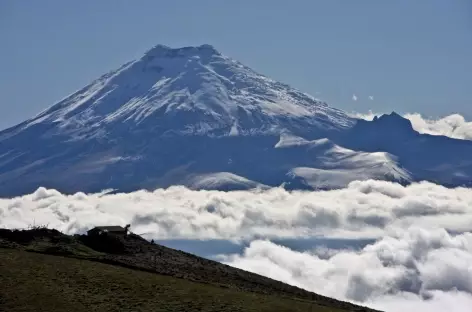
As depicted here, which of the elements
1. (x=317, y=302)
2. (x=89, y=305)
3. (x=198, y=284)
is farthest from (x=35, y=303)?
(x=317, y=302)

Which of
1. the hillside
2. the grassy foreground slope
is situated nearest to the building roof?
the hillside

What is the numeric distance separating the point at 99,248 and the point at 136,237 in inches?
445

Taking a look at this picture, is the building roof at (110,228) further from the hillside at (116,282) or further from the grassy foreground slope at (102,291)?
the grassy foreground slope at (102,291)

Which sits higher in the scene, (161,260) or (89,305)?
(161,260)

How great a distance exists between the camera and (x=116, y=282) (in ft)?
256

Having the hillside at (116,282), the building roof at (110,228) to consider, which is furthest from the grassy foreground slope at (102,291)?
the building roof at (110,228)

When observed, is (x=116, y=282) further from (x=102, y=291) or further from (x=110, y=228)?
(x=110, y=228)

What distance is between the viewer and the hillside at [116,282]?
238ft

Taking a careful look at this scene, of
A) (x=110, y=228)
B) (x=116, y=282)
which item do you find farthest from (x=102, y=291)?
(x=110, y=228)

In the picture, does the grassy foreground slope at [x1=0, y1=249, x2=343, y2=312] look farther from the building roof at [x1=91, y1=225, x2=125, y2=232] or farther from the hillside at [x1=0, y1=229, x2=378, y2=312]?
the building roof at [x1=91, y1=225, x2=125, y2=232]

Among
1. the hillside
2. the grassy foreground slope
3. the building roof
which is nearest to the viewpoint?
the grassy foreground slope

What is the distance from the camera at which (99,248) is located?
100 metres

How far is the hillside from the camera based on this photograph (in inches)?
2852

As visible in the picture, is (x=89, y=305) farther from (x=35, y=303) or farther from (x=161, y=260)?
(x=161, y=260)
